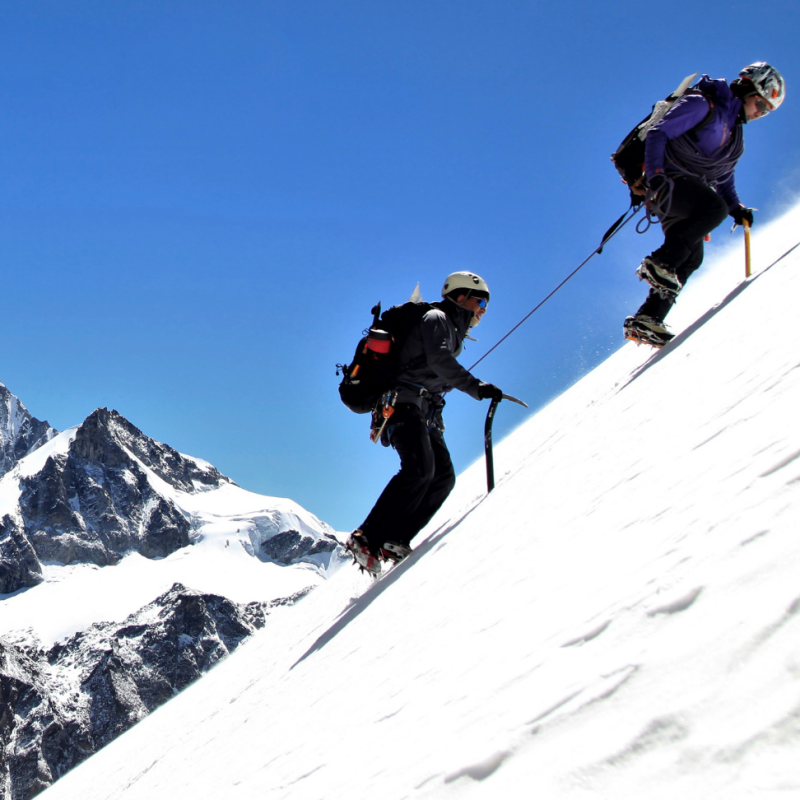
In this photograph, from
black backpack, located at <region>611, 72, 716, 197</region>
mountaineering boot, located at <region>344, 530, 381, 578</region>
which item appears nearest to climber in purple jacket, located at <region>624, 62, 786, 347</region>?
black backpack, located at <region>611, 72, 716, 197</region>

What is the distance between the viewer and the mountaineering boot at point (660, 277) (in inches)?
227

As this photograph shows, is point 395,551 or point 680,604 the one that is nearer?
point 680,604

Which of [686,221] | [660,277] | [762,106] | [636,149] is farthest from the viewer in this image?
[636,149]

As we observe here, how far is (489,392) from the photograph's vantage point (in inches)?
210

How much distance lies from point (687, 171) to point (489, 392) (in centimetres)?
→ 263

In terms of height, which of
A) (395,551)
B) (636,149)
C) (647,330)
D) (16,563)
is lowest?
(395,551)

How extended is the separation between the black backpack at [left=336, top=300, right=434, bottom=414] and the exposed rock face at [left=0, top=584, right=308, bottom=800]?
525ft

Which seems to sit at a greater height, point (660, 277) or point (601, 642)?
point (660, 277)

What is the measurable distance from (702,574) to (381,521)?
4157 millimetres

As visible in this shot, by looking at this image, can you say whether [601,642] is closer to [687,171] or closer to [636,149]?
[687,171]

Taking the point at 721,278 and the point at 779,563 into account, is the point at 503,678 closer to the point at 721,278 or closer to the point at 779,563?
the point at 779,563

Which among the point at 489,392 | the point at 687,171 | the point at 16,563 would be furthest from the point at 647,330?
the point at 16,563

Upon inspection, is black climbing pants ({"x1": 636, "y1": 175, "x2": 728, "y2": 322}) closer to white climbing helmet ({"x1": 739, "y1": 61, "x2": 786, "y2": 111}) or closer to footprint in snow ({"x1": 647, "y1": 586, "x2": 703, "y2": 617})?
white climbing helmet ({"x1": 739, "y1": 61, "x2": 786, "y2": 111})

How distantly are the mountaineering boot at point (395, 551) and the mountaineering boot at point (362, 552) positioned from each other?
12 cm
